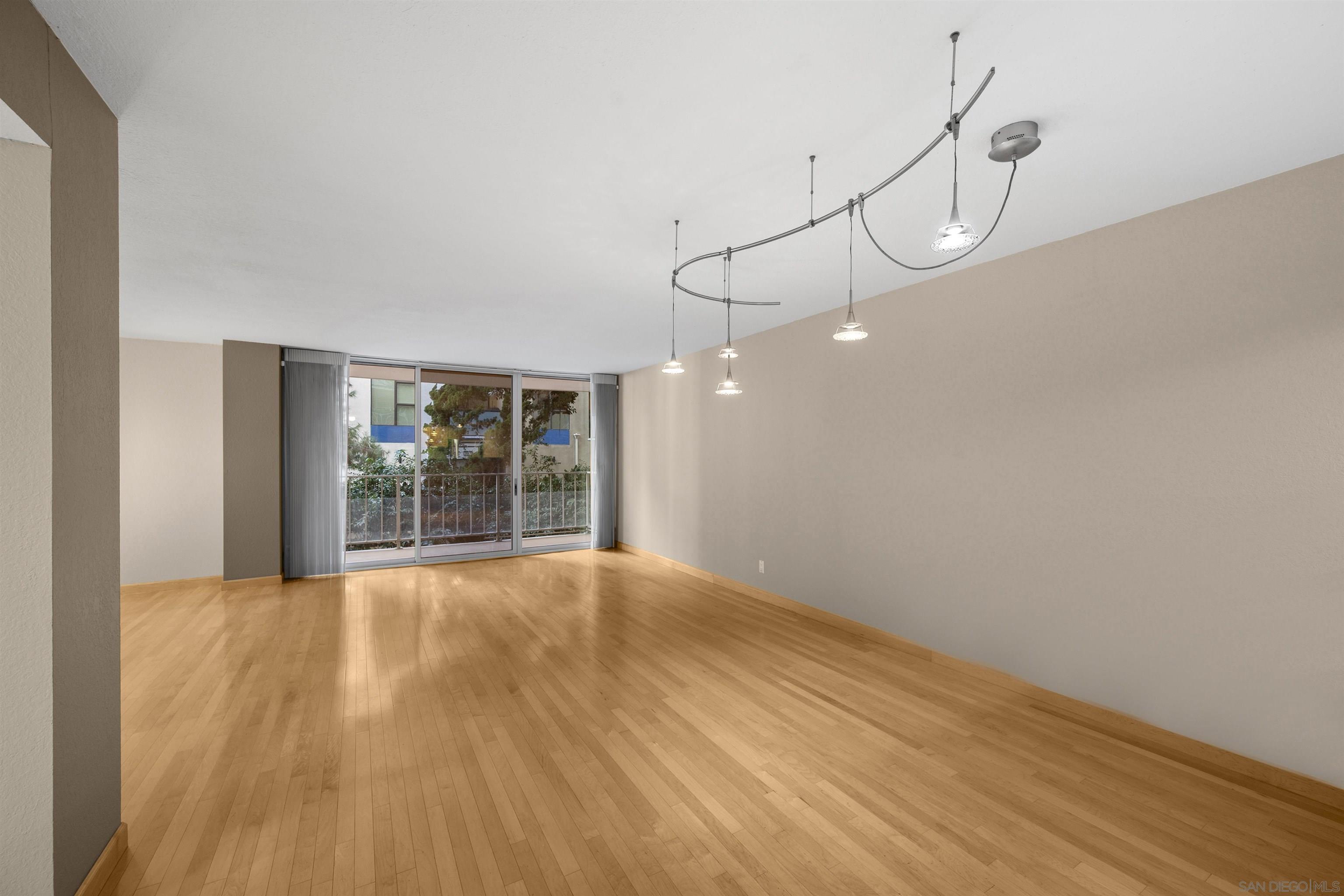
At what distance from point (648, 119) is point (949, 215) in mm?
1726

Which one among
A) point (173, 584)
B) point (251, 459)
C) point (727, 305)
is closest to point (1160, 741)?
point (727, 305)

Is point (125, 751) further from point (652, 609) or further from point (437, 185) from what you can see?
point (652, 609)

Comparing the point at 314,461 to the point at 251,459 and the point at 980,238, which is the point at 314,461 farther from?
the point at 980,238

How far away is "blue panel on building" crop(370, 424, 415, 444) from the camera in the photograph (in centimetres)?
696

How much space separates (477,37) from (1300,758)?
13.8 ft

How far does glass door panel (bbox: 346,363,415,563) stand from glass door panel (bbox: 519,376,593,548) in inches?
59.0

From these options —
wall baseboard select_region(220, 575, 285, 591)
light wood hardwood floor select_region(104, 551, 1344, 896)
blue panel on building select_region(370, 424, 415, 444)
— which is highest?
blue panel on building select_region(370, 424, 415, 444)

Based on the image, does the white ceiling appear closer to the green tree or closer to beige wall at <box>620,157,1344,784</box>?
beige wall at <box>620,157,1344,784</box>

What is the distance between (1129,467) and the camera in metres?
2.79

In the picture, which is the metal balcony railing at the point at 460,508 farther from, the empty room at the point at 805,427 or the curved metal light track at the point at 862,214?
the curved metal light track at the point at 862,214

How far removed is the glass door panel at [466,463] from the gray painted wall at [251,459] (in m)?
1.55

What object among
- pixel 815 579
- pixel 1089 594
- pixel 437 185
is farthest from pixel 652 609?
pixel 437 185

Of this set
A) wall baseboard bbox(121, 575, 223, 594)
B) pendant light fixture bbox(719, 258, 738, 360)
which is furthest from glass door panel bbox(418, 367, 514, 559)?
pendant light fixture bbox(719, 258, 738, 360)

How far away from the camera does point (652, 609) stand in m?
5.04
